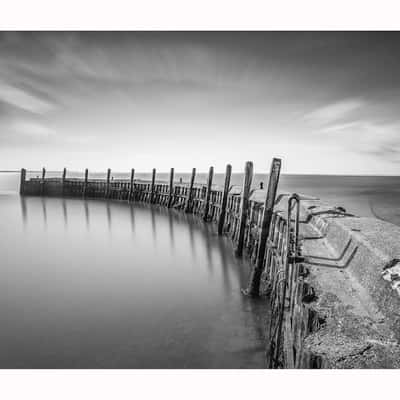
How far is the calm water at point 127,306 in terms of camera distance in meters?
4.31

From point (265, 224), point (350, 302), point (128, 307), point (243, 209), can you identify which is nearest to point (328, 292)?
point (350, 302)

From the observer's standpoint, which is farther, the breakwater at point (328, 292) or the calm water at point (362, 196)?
the calm water at point (362, 196)

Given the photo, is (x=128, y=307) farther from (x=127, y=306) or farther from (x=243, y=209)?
(x=243, y=209)

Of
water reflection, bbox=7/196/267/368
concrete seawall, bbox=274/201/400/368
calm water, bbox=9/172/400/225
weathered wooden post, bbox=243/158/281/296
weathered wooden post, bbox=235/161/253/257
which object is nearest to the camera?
concrete seawall, bbox=274/201/400/368

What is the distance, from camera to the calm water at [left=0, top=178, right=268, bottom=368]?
431cm

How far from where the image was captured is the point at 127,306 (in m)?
6.02

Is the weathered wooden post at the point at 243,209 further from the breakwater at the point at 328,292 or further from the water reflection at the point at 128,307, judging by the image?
the breakwater at the point at 328,292

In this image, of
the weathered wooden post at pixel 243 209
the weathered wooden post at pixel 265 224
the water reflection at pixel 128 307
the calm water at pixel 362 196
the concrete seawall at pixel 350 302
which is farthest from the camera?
the calm water at pixel 362 196

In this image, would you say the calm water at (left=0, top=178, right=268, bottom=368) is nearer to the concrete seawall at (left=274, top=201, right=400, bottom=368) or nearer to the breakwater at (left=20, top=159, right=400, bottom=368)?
the breakwater at (left=20, top=159, right=400, bottom=368)

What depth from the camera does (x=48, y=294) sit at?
671 centimetres

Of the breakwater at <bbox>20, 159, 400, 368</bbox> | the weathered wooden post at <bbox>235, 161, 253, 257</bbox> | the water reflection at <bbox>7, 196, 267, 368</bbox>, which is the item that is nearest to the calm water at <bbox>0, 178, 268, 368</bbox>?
the water reflection at <bbox>7, 196, 267, 368</bbox>

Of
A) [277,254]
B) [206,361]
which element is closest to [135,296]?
[206,361]

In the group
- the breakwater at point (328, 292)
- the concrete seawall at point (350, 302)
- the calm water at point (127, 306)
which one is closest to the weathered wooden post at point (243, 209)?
the calm water at point (127, 306)
